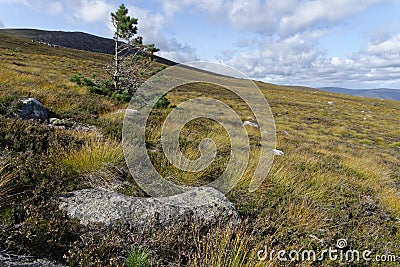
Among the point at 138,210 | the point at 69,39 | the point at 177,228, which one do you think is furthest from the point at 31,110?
the point at 69,39

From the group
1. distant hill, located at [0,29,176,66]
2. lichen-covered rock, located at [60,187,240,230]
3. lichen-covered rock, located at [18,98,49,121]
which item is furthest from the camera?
distant hill, located at [0,29,176,66]

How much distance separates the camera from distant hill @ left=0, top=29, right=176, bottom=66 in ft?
454

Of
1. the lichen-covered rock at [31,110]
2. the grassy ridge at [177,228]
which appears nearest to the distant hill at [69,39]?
the lichen-covered rock at [31,110]

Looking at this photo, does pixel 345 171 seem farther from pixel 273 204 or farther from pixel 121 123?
pixel 121 123

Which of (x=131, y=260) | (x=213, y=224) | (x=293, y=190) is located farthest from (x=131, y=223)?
(x=293, y=190)

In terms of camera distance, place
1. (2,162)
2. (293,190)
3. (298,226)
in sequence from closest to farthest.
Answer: (2,162) → (298,226) → (293,190)

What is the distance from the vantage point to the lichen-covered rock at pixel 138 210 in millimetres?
3158

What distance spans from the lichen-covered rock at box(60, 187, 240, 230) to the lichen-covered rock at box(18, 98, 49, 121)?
4230mm

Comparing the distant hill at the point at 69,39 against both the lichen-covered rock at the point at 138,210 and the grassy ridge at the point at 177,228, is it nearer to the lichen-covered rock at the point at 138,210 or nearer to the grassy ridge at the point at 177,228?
the grassy ridge at the point at 177,228

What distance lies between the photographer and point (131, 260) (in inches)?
104

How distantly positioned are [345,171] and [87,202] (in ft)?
26.7

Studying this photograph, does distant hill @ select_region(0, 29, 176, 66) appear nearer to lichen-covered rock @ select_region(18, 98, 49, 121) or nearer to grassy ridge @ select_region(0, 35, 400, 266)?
lichen-covered rock @ select_region(18, 98, 49, 121)

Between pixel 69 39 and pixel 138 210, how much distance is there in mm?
177313

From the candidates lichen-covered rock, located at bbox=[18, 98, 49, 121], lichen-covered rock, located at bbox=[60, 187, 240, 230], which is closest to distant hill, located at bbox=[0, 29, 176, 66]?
lichen-covered rock, located at bbox=[18, 98, 49, 121]
